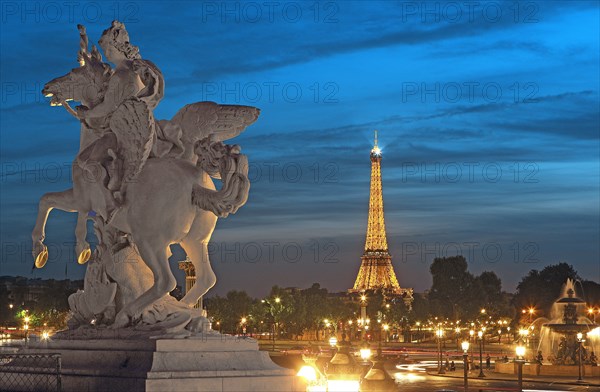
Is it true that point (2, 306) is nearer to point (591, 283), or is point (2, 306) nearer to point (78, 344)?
point (591, 283)

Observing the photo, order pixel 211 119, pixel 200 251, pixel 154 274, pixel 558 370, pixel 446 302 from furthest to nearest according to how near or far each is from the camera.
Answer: pixel 446 302
pixel 558 370
pixel 211 119
pixel 200 251
pixel 154 274

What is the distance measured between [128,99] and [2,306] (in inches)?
3972

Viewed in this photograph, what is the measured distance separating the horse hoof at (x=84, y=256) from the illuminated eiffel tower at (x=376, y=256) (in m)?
132

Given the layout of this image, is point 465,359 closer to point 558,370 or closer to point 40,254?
point 558,370

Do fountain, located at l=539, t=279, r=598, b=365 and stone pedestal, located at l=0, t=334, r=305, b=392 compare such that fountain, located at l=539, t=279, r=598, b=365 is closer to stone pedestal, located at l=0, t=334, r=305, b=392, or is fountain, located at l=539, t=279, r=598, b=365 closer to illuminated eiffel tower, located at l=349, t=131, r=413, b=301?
stone pedestal, located at l=0, t=334, r=305, b=392

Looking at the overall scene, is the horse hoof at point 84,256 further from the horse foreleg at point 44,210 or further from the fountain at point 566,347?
the fountain at point 566,347

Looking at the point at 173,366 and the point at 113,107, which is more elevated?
the point at 113,107

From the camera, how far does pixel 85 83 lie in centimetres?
1681

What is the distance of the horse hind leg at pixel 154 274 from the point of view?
619 inches

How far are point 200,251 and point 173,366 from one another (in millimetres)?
2194

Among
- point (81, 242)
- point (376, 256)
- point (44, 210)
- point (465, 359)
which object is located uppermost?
point (376, 256)

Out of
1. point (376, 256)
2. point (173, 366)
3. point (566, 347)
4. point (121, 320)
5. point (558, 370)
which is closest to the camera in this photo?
point (173, 366)

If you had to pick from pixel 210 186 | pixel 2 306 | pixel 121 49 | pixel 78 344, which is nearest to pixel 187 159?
pixel 210 186

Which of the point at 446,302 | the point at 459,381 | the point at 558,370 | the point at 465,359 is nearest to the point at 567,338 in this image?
the point at 558,370
